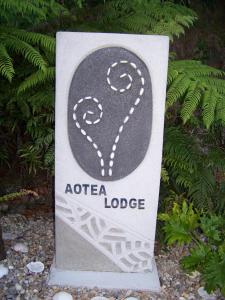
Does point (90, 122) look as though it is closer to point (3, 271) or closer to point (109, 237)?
point (109, 237)

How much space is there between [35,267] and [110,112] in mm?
1098

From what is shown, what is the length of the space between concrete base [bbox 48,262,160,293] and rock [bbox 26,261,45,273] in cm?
7

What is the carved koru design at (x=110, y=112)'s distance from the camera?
2.44 metres

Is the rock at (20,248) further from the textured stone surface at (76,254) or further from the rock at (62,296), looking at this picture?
the rock at (62,296)

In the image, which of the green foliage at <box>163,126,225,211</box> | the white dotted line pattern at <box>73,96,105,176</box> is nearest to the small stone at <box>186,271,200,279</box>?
the green foliage at <box>163,126,225,211</box>

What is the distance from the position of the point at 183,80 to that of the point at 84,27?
84cm

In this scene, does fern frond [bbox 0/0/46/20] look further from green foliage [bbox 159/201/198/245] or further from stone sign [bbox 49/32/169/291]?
green foliage [bbox 159/201/198/245]

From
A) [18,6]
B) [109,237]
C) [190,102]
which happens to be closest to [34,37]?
[18,6]

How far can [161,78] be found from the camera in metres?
2.44

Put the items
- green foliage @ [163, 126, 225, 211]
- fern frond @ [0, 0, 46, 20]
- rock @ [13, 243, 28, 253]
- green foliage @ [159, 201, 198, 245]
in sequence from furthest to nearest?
1. green foliage @ [163, 126, 225, 211]
2. rock @ [13, 243, 28, 253]
3. green foliage @ [159, 201, 198, 245]
4. fern frond @ [0, 0, 46, 20]

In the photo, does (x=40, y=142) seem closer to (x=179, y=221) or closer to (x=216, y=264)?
(x=179, y=221)

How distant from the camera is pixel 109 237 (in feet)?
8.98

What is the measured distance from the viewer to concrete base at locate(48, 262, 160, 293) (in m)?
2.71

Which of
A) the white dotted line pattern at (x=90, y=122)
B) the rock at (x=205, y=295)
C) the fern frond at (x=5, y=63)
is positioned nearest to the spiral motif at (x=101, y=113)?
the white dotted line pattern at (x=90, y=122)
